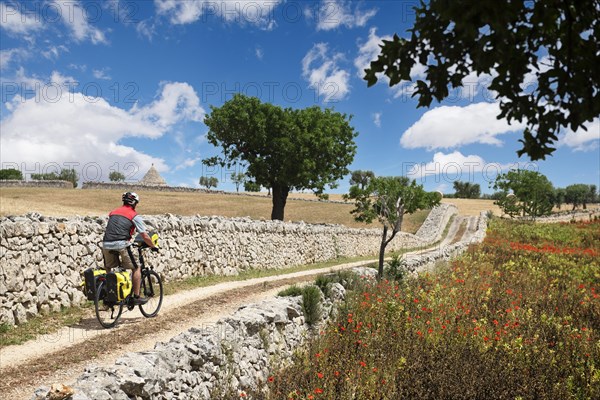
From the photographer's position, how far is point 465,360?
6.71 m

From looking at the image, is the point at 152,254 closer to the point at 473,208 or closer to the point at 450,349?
the point at 450,349

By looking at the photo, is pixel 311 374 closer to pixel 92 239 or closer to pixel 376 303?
pixel 376 303

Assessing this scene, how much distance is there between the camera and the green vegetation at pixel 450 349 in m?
5.97

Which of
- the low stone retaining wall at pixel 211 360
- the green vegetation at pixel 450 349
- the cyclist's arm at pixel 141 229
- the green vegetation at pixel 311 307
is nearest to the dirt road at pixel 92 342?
the low stone retaining wall at pixel 211 360

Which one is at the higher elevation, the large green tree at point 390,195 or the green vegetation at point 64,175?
the green vegetation at point 64,175

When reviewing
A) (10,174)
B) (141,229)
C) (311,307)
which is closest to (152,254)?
(141,229)

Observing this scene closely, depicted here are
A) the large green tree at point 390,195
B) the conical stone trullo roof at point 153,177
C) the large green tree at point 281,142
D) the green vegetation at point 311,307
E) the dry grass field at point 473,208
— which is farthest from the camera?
the conical stone trullo roof at point 153,177

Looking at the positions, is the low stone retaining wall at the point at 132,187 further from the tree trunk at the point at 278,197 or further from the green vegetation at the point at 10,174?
the tree trunk at the point at 278,197

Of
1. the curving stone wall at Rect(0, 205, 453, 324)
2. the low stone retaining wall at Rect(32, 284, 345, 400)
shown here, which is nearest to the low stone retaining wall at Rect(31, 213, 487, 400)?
the low stone retaining wall at Rect(32, 284, 345, 400)

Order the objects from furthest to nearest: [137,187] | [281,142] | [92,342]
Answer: [137,187], [281,142], [92,342]

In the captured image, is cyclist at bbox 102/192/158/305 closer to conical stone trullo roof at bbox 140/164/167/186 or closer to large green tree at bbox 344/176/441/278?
large green tree at bbox 344/176/441/278

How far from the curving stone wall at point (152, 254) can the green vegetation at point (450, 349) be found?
6.52 m

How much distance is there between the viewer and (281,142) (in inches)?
1187

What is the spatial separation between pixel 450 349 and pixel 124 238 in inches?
272
